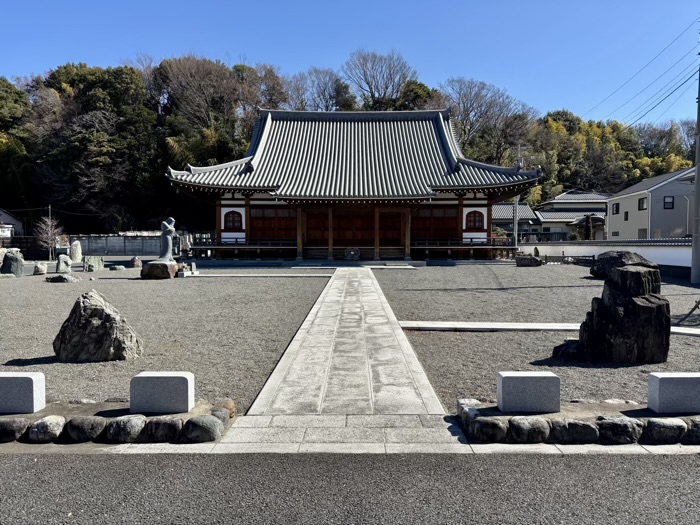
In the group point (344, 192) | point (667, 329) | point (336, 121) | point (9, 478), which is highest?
point (336, 121)

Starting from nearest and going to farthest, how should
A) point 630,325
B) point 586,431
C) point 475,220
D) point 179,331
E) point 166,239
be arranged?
point 586,431, point 630,325, point 179,331, point 166,239, point 475,220

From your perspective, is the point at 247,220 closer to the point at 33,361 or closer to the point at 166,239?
the point at 166,239

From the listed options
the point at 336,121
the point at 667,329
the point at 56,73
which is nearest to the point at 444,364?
the point at 667,329

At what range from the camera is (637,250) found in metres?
20.1

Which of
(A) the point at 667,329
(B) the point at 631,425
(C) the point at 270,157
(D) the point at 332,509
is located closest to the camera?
(D) the point at 332,509

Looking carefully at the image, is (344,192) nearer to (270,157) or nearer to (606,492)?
(270,157)

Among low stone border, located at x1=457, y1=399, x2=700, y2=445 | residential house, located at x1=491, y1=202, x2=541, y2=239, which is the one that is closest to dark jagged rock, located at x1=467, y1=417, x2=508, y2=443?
low stone border, located at x1=457, y1=399, x2=700, y2=445

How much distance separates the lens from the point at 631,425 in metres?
3.50

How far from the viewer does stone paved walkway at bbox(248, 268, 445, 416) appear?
4215 millimetres

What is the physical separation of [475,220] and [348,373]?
Answer: 67.1 ft

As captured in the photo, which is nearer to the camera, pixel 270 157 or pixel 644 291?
pixel 644 291

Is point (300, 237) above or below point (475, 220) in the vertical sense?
below

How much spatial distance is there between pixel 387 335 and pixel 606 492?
428cm

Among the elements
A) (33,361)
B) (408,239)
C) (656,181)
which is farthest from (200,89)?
(33,361)
